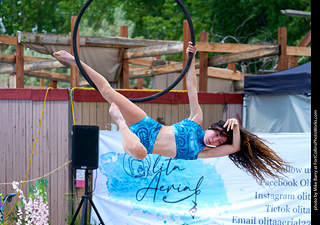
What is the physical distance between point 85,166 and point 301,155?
3.01m

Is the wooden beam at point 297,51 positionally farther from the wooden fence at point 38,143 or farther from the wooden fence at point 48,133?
the wooden fence at point 38,143

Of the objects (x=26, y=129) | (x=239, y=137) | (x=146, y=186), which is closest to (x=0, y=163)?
(x=26, y=129)

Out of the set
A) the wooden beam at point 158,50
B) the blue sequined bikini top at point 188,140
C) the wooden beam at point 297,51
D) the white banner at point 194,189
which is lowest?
the white banner at point 194,189

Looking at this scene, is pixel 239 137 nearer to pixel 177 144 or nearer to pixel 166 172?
pixel 177 144

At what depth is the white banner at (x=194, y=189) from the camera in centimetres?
689

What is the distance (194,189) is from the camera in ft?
23.2

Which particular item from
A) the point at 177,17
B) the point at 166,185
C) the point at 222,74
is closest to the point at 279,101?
the point at 166,185

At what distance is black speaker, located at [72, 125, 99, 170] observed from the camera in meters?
6.51

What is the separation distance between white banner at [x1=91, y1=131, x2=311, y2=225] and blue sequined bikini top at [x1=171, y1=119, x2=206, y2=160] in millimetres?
2731

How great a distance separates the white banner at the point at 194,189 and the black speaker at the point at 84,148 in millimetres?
716

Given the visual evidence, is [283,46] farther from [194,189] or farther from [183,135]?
[183,135]

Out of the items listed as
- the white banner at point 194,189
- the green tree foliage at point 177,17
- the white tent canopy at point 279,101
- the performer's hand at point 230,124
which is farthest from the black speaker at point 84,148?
the green tree foliage at point 177,17

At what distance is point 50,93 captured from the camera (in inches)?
288

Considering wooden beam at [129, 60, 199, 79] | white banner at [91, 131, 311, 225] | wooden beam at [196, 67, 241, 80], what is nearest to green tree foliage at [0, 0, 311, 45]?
wooden beam at [196, 67, 241, 80]
